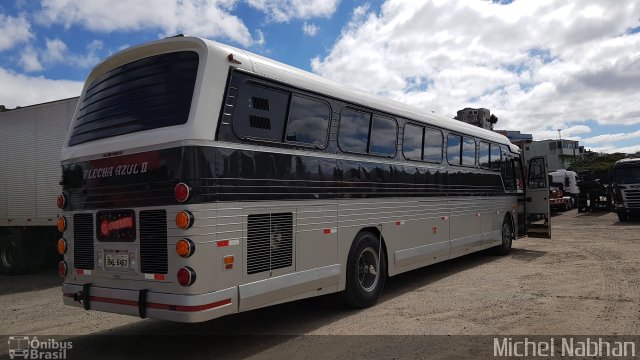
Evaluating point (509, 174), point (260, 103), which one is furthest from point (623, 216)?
point (260, 103)

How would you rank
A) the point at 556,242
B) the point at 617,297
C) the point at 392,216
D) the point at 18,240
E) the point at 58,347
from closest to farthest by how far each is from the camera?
1. the point at 58,347
2. the point at 617,297
3. the point at 392,216
4. the point at 18,240
5. the point at 556,242

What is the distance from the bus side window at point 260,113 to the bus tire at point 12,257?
364 inches

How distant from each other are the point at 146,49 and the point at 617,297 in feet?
23.0

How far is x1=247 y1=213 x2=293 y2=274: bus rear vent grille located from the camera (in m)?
5.08

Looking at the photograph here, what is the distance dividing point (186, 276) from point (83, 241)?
5.95 ft

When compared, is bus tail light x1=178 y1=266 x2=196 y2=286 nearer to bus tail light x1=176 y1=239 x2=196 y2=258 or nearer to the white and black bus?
the white and black bus

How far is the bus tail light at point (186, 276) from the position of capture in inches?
179

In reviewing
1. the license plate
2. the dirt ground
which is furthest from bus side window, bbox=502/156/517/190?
the license plate

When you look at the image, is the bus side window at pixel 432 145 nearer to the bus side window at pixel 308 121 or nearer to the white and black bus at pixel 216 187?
the white and black bus at pixel 216 187

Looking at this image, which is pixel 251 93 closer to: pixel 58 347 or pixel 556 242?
pixel 58 347

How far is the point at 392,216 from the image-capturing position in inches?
297

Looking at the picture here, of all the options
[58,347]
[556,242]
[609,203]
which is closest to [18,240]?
[58,347]

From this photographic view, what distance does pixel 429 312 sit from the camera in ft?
21.6

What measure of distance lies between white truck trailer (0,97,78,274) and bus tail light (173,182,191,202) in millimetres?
7178
